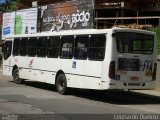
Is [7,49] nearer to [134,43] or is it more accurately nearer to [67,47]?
[67,47]

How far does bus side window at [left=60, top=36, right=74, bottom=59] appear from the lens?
65.3 ft

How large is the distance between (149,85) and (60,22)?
57.6 feet

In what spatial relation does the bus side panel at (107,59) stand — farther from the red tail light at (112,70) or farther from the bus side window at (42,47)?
the bus side window at (42,47)

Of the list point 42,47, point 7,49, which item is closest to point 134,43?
point 42,47

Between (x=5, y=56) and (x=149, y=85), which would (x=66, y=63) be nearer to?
(x=149, y=85)

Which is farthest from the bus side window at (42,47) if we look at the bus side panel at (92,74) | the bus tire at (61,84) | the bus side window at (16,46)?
the bus side panel at (92,74)

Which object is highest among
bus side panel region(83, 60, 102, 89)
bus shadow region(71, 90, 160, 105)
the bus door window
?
the bus door window

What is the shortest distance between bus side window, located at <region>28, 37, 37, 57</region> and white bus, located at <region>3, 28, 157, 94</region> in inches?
48.5

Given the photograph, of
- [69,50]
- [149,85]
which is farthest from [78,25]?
[149,85]

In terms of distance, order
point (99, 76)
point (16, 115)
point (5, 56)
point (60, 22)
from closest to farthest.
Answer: point (16, 115) < point (99, 76) < point (5, 56) < point (60, 22)

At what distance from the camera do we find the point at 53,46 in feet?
70.2

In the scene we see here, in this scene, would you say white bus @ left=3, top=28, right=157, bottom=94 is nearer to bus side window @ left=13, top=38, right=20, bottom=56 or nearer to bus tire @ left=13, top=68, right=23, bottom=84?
bus tire @ left=13, top=68, right=23, bottom=84

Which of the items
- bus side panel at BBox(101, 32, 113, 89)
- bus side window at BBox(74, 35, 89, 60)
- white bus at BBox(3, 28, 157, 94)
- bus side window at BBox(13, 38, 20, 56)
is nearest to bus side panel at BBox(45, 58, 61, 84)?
white bus at BBox(3, 28, 157, 94)

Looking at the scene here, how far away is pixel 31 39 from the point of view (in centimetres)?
2364
